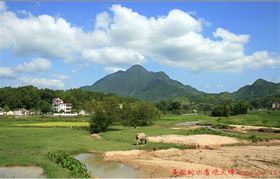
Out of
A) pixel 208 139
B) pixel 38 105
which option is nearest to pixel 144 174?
pixel 208 139

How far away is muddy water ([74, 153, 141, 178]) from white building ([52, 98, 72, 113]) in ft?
483

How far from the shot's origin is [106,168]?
98.8 ft

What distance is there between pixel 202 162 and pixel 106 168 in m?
8.94

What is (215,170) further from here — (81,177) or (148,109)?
(148,109)

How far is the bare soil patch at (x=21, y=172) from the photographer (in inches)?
930

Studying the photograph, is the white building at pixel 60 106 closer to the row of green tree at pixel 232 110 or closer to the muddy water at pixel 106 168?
the row of green tree at pixel 232 110

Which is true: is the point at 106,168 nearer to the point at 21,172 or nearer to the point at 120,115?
the point at 21,172

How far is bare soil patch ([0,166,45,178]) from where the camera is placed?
930 inches

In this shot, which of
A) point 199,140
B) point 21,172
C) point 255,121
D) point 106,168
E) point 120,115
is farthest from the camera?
point 255,121

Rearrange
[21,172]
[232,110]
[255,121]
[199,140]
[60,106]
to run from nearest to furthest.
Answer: [21,172], [199,140], [255,121], [232,110], [60,106]

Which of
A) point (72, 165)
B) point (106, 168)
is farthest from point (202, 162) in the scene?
point (72, 165)

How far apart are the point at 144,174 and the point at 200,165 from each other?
5.57 m

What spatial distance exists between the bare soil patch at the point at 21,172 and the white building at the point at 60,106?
153m

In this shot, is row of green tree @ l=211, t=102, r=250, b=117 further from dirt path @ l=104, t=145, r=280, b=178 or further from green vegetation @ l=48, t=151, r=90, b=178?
green vegetation @ l=48, t=151, r=90, b=178
